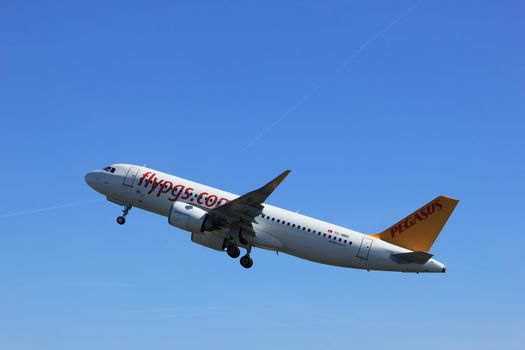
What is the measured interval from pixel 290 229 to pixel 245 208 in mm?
3760

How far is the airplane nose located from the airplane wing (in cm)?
1233

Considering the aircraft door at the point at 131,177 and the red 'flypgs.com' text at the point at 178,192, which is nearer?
the red 'flypgs.com' text at the point at 178,192

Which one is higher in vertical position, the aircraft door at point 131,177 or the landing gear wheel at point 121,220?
the aircraft door at point 131,177

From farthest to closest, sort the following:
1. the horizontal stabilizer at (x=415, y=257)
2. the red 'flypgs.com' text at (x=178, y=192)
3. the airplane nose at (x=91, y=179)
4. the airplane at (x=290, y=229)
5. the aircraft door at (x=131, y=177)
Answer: the airplane nose at (x=91, y=179) → the aircraft door at (x=131, y=177) → the red 'flypgs.com' text at (x=178, y=192) → the airplane at (x=290, y=229) → the horizontal stabilizer at (x=415, y=257)

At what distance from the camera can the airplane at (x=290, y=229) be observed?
44.0 meters

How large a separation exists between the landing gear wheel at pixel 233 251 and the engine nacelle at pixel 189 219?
2.56m

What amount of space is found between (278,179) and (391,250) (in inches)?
385

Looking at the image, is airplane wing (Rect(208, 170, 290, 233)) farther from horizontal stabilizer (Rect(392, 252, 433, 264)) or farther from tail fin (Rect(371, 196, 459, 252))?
horizontal stabilizer (Rect(392, 252, 433, 264))

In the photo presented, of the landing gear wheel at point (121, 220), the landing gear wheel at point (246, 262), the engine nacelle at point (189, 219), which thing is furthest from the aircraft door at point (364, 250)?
the landing gear wheel at point (121, 220)

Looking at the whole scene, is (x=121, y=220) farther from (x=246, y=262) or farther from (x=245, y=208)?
(x=245, y=208)

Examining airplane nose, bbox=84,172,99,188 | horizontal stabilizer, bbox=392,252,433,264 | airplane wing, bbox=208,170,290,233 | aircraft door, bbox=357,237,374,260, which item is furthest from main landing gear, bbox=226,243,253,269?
airplane nose, bbox=84,172,99,188

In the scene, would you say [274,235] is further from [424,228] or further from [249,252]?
[424,228]

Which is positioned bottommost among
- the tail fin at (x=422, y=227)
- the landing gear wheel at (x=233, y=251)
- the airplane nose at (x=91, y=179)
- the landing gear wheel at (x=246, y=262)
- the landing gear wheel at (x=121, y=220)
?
the landing gear wheel at (x=246, y=262)

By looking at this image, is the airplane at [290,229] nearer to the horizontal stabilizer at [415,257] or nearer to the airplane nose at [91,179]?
the horizontal stabilizer at [415,257]
